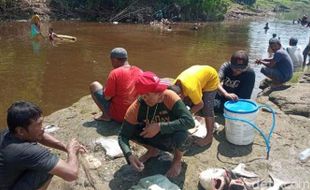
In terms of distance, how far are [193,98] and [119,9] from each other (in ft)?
94.3

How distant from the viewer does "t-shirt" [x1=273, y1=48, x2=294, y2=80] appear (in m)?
8.20

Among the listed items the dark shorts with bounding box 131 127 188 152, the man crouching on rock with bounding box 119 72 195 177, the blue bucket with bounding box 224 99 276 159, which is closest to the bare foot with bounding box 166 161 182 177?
the man crouching on rock with bounding box 119 72 195 177

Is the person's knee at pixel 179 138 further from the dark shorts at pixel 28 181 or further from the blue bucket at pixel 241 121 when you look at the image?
the dark shorts at pixel 28 181

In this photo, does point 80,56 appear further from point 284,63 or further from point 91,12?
point 91,12

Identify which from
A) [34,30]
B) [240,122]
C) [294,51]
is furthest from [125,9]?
[240,122]

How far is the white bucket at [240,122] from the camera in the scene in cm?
476

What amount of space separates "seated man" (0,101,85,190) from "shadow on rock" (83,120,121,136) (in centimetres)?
207

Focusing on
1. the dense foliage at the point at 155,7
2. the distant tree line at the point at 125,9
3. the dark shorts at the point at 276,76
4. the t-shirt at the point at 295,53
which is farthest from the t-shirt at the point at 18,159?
the dense foliage at the point at 155,7

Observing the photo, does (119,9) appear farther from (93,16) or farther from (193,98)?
(193,98)

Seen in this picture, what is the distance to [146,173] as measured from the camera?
4.39m

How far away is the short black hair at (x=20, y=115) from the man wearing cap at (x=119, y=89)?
2.24m

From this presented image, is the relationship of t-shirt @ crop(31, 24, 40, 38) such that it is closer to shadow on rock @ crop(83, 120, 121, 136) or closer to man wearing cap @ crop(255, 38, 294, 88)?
man wearing cap @ crop(255, 38, 294, 88)

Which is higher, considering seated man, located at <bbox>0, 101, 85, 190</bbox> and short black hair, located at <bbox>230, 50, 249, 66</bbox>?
short black hair, located at <bbox>230, 50, 249, 66</bbox>

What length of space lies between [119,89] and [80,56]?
10.4 metres
